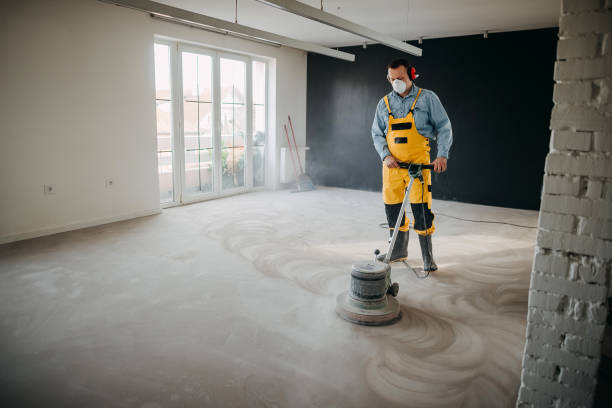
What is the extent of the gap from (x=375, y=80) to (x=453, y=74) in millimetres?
1262

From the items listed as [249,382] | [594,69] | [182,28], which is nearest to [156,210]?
[182,28]

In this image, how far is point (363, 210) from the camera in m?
6.08

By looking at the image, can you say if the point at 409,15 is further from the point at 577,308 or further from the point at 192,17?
the point at 577,308

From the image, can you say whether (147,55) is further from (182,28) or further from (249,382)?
(249,382)

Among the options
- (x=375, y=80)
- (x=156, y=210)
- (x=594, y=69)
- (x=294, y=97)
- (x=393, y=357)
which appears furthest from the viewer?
(x=294, y=97)

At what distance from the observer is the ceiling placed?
15.6 ft

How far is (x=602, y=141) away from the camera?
142 centimetres

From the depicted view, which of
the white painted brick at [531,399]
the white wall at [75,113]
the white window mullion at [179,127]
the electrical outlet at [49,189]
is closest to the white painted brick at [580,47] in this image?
the white painted brick at [531,399]

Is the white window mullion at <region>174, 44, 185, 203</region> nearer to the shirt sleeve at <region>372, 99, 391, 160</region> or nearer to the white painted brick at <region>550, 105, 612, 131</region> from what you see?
the shirt sleeve at <region>372, 99, 391, 160</region>

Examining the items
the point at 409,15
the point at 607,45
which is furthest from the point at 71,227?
the point at 607,45

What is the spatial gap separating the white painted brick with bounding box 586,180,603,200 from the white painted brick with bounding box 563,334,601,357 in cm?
50

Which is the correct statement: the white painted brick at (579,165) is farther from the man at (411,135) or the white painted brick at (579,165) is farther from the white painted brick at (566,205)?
the man at (411,135)

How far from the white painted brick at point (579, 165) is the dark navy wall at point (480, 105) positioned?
5.24 meters

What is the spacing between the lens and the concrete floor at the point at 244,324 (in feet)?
6.57
